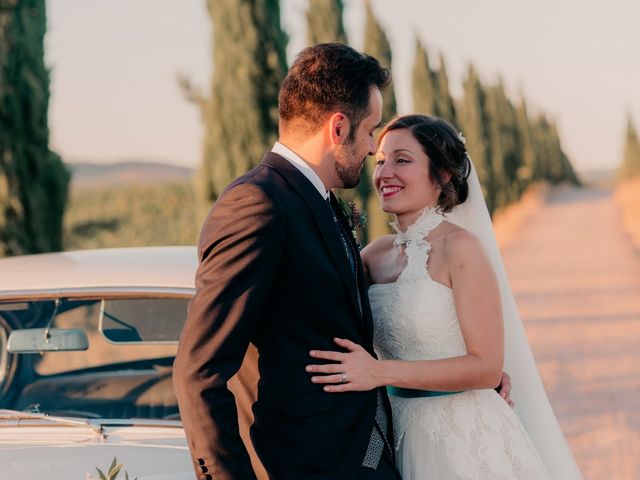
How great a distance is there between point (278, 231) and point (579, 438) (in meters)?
5.62

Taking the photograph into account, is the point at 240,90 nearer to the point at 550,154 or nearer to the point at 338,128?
the point at 338,128

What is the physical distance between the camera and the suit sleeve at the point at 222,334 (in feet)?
7.12

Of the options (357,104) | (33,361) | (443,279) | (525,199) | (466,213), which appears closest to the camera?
(357,104)

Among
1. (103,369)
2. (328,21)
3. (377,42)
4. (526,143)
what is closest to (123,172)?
(526,143)

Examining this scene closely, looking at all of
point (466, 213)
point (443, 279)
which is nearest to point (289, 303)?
point (443, 279)

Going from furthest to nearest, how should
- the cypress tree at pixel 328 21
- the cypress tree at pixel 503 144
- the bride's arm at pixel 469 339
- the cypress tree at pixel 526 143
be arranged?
the cypress tree at pixel 526 143
the cypress tree at pixel 503 144
the cypress tree at pixel 328 21
the bride's arm at pixel 469 339

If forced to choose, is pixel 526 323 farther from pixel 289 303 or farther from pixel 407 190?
pixel 289 303

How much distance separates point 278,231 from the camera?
227cm

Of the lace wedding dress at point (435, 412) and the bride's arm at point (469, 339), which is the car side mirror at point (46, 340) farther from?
the bride's arm at point (469, 339)

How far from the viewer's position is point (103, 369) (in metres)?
4.29

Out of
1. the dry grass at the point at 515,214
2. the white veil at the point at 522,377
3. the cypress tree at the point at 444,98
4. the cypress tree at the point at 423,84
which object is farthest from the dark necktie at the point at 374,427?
the cypress tree at the point at 423,84

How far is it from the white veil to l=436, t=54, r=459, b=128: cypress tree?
2418cm

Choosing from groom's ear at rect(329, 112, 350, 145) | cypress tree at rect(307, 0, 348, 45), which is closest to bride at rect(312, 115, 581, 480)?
groom's ear at rect(329, 112, 350, 145)

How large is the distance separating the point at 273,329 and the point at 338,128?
0.55 m
